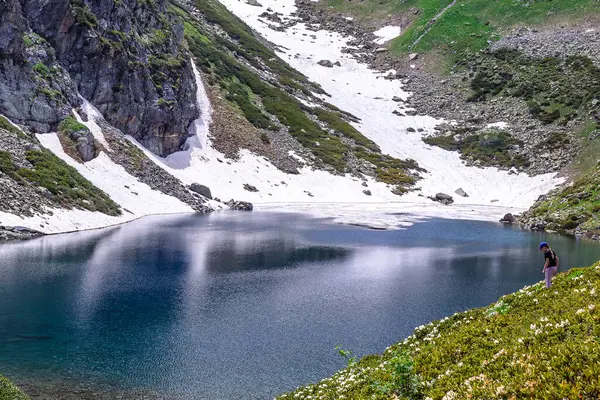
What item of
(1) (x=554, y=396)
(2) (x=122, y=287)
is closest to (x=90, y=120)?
(2) (x=122, y=287)

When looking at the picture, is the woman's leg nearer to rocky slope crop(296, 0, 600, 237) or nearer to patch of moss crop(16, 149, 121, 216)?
patch of moss crop(16, 149, 121, 216)

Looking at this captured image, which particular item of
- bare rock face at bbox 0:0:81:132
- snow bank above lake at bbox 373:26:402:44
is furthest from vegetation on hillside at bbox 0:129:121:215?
snow bank above lake at bbox 373:26:402:44

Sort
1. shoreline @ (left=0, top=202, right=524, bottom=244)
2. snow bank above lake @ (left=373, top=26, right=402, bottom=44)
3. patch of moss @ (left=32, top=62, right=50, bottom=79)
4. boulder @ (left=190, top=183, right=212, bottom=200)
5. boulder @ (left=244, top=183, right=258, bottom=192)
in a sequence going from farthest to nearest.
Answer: snow bank above lake @ (left=373, top=26, right=402, bottom=44), boulder @ (left=244, top=183, right=258, bottom=192), boulder @ (left=190, top=183, right=212, bottom=200), patch of moss @ (left=32, top=62, right=50, bottom=79), shoreline @ (left=0, top=202, right=524, bottom=244)

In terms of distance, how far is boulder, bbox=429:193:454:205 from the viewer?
106 m

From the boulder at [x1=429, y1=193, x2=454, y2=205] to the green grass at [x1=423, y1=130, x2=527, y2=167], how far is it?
19.7m

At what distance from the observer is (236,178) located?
96.8 meters

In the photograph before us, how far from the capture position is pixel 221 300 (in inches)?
1206

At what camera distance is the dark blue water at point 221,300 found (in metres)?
19.8

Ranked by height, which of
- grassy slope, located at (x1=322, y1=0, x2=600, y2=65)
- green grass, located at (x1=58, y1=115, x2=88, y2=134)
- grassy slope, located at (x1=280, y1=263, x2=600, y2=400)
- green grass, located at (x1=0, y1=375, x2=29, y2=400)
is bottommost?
green grass, located at (x1=0, y1=375, x2=29, y2=400)

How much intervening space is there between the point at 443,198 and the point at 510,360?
332 feet

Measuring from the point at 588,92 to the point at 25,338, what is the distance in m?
138

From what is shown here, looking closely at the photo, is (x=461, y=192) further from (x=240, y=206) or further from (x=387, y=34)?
(x=387, y=34)

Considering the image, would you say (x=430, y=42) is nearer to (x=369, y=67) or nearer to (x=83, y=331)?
(x=369, y=67)

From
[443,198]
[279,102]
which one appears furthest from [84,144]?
[443,198]
